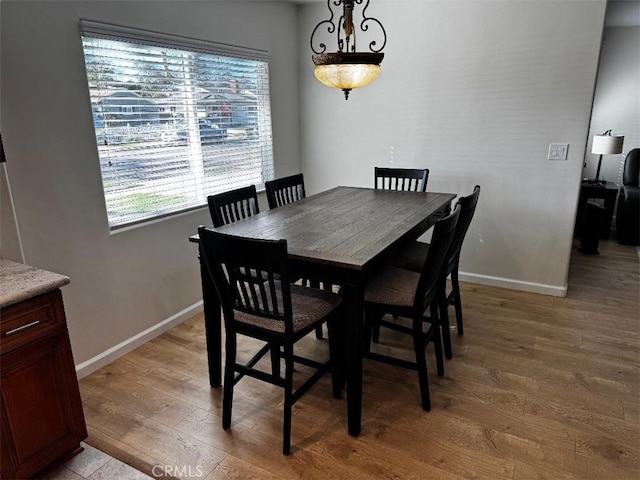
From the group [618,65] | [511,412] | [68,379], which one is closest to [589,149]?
[618,65]

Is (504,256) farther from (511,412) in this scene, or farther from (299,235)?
(299,235)

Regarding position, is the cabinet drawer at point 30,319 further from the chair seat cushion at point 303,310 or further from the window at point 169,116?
the window at point 169,116

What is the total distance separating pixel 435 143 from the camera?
369 cm

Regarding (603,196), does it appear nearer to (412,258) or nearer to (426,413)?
(412,258)

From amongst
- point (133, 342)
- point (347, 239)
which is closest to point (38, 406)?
point (133, 342)

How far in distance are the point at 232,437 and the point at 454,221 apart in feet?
4.76

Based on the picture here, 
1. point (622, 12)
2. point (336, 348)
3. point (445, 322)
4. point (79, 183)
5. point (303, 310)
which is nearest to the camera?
point (303, 310)

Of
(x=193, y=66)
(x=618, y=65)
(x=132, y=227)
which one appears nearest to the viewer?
(x=132, y=227)

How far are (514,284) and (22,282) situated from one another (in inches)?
136

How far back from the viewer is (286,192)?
3.12 meters

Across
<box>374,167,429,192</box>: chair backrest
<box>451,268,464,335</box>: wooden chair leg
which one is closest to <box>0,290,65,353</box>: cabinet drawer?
<box>451,268,464,335</box>: wooden chair leg

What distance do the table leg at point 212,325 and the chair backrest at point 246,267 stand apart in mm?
282

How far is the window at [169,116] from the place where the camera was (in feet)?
8.13

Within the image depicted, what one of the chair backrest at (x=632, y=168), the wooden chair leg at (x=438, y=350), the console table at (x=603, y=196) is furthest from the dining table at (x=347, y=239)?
the chair backrest at (x=632, y=168)
